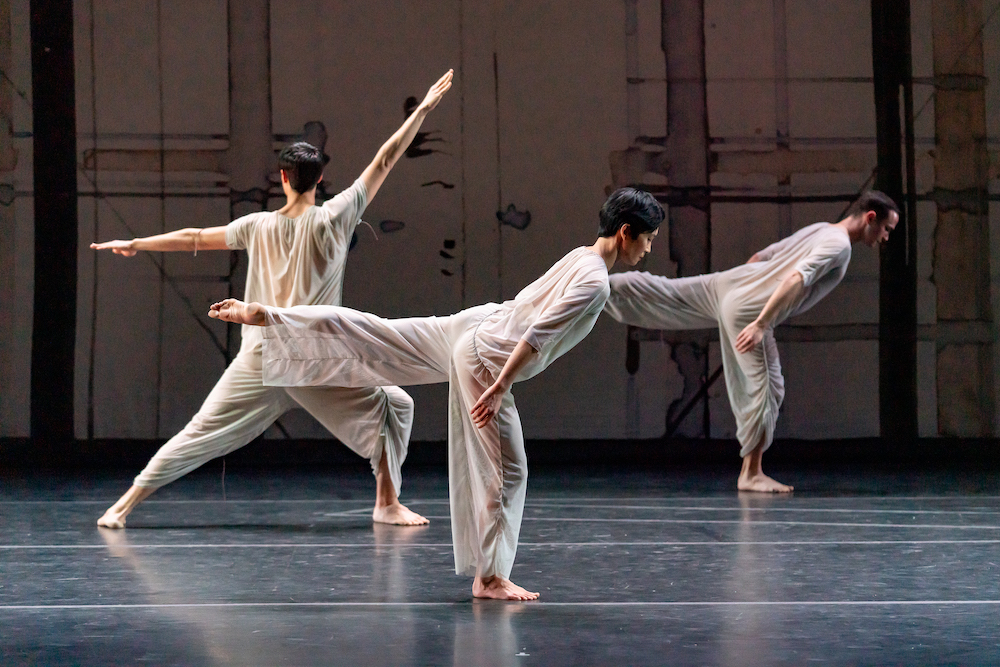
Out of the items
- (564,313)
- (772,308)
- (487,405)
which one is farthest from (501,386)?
(772,308)

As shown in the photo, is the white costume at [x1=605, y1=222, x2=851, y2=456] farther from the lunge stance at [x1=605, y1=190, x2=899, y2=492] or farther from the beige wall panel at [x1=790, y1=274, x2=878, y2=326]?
the beige wall panel at [x1=790, y1=274, x2=878, y2=326]

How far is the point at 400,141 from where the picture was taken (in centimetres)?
431

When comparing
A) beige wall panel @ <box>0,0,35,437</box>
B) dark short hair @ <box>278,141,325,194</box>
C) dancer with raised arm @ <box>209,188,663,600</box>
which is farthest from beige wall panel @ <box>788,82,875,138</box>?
beige wall panel @ <box>0,0,35,437</box>

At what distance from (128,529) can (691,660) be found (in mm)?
2597

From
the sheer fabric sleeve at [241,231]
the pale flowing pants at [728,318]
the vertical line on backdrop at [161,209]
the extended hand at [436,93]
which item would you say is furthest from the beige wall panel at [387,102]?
the extended hand at [436,93]

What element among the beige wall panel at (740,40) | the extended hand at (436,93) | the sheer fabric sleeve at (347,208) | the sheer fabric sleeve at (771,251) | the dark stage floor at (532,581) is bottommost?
the dark stage floor at (532,581)

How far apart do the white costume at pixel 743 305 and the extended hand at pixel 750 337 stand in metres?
0.26

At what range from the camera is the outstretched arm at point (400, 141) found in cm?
420

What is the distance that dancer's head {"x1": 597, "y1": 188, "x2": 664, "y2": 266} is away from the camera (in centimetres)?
303

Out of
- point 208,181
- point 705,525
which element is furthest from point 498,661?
point 208,181

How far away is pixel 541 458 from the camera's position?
260 inches

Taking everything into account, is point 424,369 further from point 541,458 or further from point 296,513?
point 541,458

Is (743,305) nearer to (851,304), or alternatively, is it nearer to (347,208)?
(851,304)

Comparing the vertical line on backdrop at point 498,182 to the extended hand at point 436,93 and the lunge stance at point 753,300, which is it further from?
the extended hand at point 436,93
